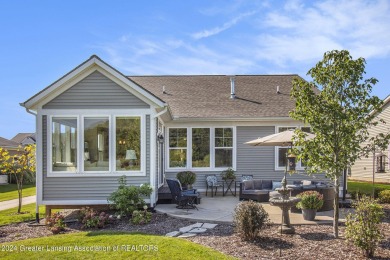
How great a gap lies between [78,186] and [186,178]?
4648mm

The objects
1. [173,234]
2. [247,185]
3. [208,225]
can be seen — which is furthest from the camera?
[247,185]

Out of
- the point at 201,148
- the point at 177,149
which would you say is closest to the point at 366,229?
the point at 201,148

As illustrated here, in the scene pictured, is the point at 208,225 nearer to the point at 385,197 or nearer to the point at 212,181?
the point at 212,181

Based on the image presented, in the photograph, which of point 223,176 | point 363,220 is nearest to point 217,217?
point 363,220

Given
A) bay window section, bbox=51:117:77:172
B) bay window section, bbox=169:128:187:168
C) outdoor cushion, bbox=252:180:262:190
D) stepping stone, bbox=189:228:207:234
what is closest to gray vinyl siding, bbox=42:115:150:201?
bay window section, bbox=51:117:77:172

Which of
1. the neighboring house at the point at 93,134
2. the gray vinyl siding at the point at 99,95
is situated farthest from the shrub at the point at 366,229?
the gray vinyl siding at the point at 99,95

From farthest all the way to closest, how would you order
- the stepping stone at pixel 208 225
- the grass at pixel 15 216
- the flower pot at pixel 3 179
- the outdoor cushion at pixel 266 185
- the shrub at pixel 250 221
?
the flower pot at pixel 3 179 < the outdoor cushion at pixel 266 185 < the grass at pixel 15 216 < the stepping stone at pixel 208 225 < the shrub at pixel 250 221

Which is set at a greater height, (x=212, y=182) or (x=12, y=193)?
(x=212, y=182)

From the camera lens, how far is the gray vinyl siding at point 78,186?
32.0 feet

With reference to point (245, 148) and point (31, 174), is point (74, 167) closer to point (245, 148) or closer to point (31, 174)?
point (245, 148)

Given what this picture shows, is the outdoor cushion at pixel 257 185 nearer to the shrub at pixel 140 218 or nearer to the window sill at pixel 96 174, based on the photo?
the window sill at pixel 96 174

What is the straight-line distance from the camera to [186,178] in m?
13.2

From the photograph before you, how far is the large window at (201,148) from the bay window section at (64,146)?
15.7ft

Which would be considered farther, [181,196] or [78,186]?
[181,196]
